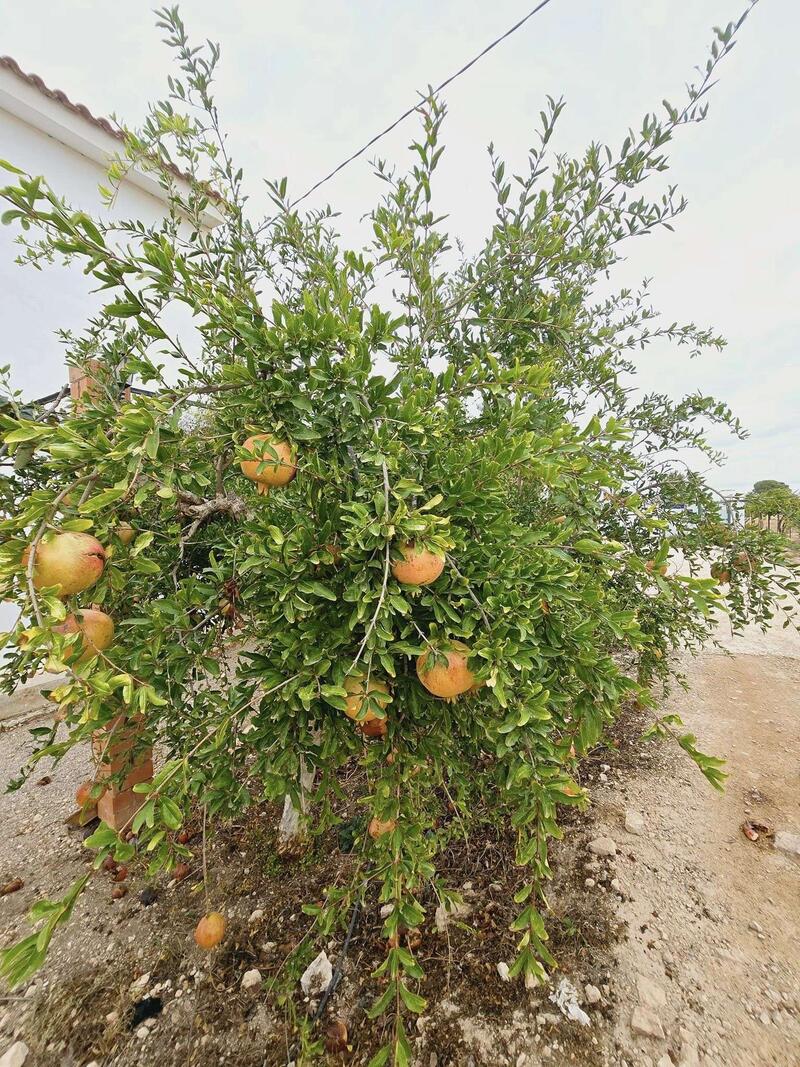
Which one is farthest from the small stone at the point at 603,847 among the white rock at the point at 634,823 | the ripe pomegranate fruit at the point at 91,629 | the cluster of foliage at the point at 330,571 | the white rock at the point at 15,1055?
the ripe pomegranate fruit at the point at 91,629

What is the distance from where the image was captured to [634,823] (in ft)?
7.59

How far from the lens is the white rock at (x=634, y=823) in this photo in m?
2.26

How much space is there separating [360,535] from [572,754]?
863mm

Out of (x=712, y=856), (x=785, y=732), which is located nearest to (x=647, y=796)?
(x=712, y=856)

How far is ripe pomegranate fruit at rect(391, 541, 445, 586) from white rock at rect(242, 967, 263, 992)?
157 cm

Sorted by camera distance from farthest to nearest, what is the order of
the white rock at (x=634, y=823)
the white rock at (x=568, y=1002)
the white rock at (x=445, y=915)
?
the white rock at (x=634, y=823) < the white rock at (x=445, y=915) < the white rock at (x=568, y=1002)

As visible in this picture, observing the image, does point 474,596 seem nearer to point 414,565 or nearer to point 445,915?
point 414,565

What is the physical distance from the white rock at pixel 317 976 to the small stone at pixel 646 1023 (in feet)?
3.10

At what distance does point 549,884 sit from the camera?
6.28 feet

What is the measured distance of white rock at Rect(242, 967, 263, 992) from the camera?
1.50 metres

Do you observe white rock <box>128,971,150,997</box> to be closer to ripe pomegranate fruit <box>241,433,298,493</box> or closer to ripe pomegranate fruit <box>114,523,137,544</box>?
ripe pomegranate fruit <box>114,523,137,544</box>

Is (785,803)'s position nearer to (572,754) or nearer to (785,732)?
(785,732)

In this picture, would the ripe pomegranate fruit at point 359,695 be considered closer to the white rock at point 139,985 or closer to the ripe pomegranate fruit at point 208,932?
the ripe pomegranate fruit at point 208,932

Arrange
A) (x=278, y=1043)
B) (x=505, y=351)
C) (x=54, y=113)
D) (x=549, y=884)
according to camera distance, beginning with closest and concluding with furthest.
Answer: (x=278, y=1043), (x=505, y=351), (x=549, y=884), (x=54, y=113)
